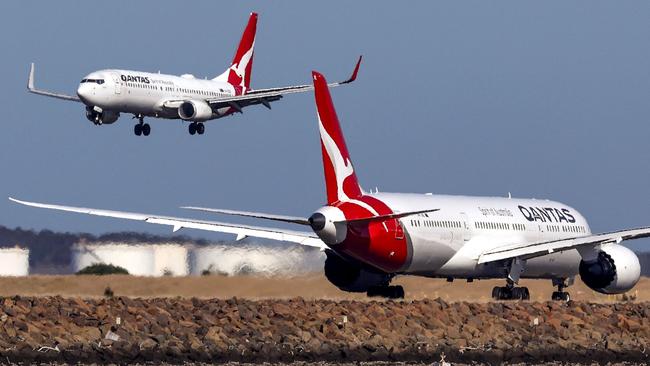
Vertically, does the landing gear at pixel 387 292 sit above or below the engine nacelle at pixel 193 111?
below

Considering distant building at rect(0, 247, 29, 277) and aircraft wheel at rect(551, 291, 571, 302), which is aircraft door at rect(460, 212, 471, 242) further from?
distant building at rect(0, 247, 29, 277)

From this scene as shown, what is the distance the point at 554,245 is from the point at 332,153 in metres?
6.67

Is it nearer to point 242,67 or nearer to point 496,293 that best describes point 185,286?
point 496,293

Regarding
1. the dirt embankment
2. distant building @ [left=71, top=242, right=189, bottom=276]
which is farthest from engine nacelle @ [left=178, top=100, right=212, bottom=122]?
the dirt embankment

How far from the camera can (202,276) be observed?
150 ft

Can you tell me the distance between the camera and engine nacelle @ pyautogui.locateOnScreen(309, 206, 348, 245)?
3891 cm

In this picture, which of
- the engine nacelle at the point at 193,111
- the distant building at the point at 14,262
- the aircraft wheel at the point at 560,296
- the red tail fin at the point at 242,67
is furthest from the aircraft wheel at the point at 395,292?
the red tail fin at the point at 242,67

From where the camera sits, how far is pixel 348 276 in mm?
44000

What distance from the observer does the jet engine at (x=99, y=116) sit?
69.8 meters

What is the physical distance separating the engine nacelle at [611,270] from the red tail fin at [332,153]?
292 inches

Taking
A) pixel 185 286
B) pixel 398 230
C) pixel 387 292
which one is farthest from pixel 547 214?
pixel 185 286

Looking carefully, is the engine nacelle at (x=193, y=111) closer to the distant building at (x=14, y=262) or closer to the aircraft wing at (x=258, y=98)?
the aircraft wing at (x=258, y=98)

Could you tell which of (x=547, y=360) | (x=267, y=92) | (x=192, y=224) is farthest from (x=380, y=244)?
(x=267, y=92)

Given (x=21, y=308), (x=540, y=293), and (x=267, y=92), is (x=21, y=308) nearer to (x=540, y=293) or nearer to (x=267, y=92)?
(x=540, y=293)
